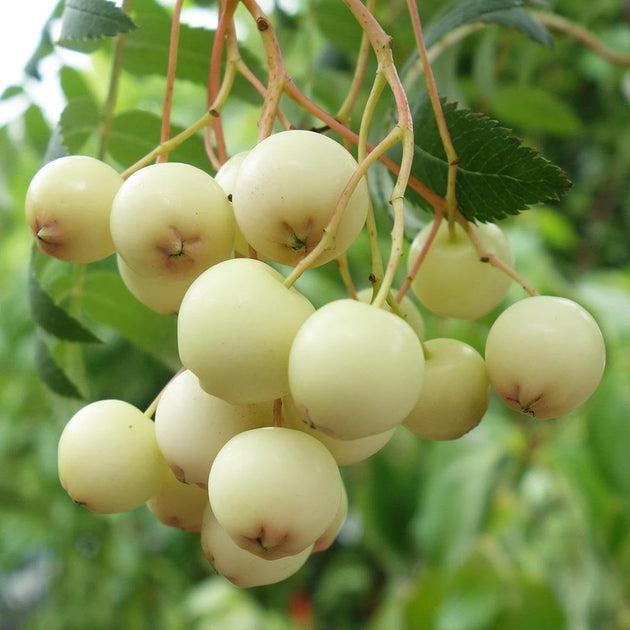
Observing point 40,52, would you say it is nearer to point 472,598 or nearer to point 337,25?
point 337,25

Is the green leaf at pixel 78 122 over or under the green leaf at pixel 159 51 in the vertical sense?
under

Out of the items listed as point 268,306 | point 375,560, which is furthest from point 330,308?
point 375,560

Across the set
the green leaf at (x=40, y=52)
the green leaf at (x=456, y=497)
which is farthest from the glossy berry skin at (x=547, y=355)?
the green leaf at (x=456, y=497)

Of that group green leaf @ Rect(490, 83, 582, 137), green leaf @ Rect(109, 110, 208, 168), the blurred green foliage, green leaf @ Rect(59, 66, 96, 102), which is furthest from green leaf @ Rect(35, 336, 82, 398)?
green leaf @ Rect(490, 83, 582, 137)

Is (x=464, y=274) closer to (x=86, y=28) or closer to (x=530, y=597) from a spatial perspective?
(x=86, y=28)

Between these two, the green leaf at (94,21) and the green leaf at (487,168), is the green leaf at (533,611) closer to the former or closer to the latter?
the green leaf at (487,168)

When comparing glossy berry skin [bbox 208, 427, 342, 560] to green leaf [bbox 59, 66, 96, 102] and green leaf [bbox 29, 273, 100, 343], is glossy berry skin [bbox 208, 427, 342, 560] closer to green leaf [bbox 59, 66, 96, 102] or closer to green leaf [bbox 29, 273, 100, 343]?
green leaf [bbox 29, 273, 100, 343]
